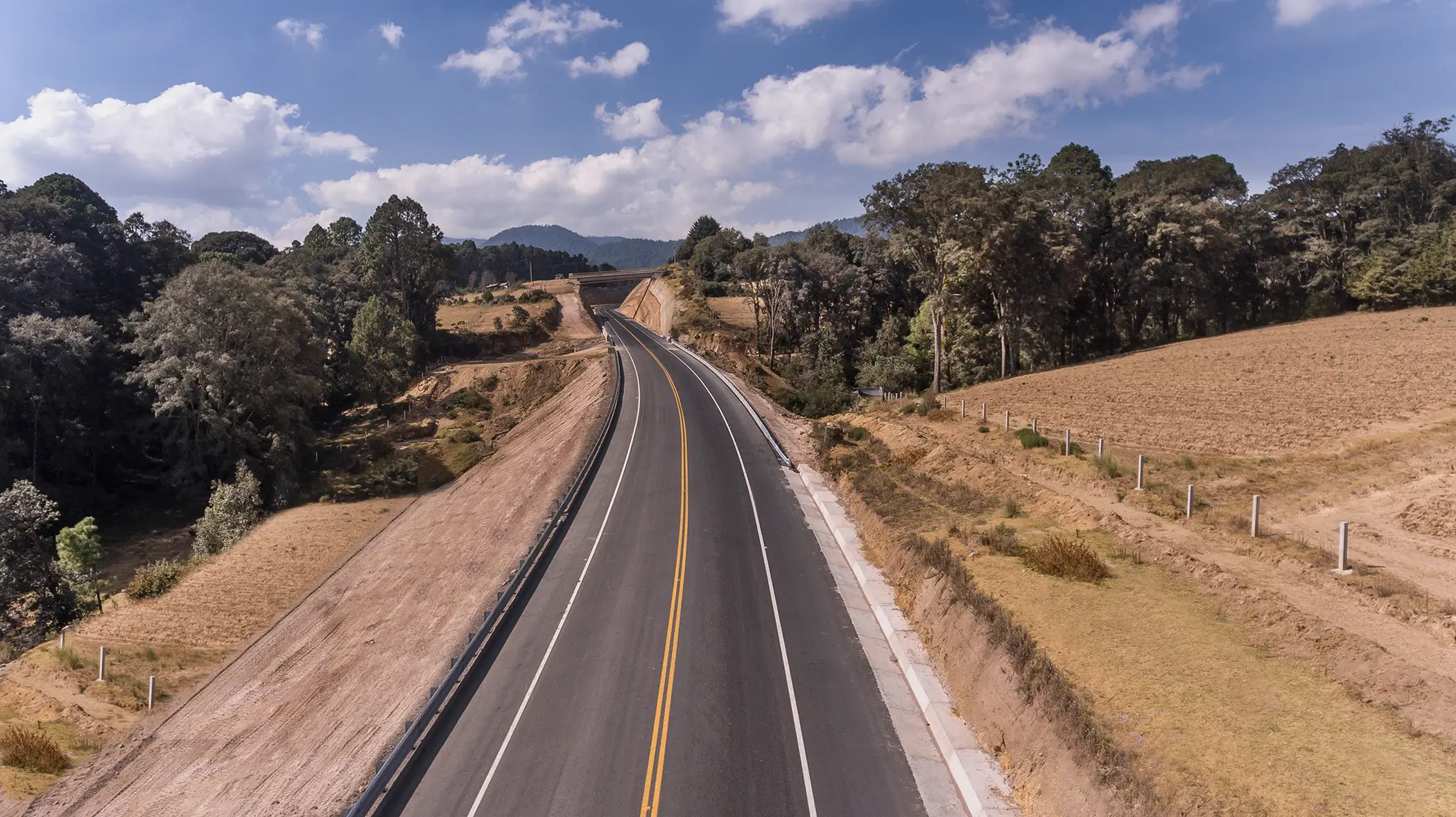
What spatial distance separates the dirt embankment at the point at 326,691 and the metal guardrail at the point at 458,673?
0.92 meters

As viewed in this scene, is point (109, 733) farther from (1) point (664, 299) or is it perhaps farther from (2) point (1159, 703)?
(1) point (664, 299)

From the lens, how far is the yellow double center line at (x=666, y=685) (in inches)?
545

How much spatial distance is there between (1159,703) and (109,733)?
1027 inches

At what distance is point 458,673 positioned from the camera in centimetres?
1839

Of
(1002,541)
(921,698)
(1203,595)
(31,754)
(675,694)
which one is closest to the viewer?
(921,698)

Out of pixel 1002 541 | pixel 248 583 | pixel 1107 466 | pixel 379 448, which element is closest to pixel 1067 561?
pixel 1002 541

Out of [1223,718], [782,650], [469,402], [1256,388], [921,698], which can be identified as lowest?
[921,698]

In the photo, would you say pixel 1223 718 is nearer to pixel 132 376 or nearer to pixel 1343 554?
pixel 1343 554

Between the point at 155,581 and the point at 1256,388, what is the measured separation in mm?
55799

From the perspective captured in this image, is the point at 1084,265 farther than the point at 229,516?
Yes

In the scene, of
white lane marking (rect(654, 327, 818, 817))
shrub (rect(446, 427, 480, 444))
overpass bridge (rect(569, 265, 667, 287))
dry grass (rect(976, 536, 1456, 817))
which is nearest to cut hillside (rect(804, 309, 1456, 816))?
dry grass (rect(976, 536, 1456, 817))

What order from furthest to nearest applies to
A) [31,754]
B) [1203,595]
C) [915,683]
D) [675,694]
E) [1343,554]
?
[1203,595], [1343,554], [31,754], [915,683], [675,694]

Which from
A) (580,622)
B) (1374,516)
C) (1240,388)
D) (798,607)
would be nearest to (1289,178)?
(1240,388)

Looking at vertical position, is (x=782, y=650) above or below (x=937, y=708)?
above
